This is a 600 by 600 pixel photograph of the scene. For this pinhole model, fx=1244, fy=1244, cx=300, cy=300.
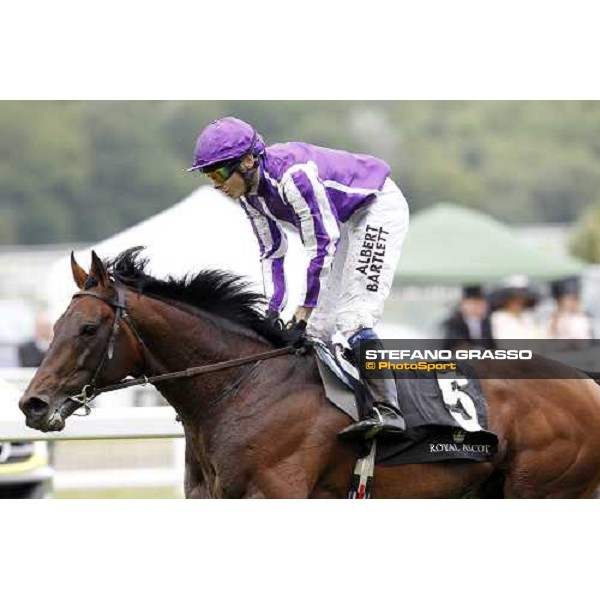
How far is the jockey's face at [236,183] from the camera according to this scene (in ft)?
16.5

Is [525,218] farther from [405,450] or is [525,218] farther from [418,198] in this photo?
[405,450]

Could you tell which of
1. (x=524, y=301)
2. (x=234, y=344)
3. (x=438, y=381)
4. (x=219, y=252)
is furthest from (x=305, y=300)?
(x=524, y=301)

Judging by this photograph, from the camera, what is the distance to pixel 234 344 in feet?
16.9

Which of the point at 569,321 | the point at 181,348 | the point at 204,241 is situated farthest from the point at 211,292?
the point at 569,321

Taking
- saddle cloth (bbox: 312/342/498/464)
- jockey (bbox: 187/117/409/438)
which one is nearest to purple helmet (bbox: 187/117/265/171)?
jockey (bbox: 187/117/409/438)

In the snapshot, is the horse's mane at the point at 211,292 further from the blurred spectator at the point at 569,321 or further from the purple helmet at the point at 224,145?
the blurred spectator at the point at 569,321

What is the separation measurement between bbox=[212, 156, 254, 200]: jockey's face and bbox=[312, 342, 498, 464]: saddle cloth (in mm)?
701

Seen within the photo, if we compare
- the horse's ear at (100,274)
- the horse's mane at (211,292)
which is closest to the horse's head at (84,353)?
the horse's ear at (100,274)

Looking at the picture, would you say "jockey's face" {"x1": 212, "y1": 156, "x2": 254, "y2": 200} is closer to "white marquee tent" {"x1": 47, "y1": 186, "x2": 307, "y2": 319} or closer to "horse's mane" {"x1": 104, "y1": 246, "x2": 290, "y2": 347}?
"horse's mane" {"x1": 104, "y1": 246, "x2": 290, "y2": 347}

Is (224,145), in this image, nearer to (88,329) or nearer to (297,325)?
A: (297,325)

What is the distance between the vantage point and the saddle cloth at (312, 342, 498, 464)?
16.7 feet

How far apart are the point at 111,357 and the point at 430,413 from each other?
4.37 ft

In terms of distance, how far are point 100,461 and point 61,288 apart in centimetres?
201

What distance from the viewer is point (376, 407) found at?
16.5ft
